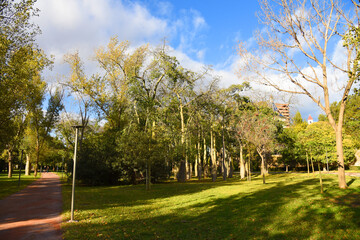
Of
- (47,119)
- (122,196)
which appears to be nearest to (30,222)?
(122,196)

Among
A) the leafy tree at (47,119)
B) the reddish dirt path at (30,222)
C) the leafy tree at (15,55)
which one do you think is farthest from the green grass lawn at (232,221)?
the leafy tree at (47,119)

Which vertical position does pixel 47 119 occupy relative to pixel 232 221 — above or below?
above

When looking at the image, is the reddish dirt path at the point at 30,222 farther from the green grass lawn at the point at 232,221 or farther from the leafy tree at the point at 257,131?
the leafy tree at the point at 257,131

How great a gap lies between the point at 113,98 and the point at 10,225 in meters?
22.7

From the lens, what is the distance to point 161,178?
28359 millimetres

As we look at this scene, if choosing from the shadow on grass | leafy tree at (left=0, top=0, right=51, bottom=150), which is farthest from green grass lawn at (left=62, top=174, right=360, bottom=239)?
leafy tree at (left=0, top=0, right=51, bottom=150)

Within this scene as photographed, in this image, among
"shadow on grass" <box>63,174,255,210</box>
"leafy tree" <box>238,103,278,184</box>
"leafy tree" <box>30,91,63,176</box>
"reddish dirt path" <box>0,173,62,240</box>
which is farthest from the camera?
"leafy tree" <box>30,91,63,176</box>

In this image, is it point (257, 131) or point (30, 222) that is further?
point (257, 131)

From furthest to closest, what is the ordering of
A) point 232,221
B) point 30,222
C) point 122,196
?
point 122,196
point 30,222
point 232,221

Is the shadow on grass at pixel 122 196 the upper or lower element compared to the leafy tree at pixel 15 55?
lower

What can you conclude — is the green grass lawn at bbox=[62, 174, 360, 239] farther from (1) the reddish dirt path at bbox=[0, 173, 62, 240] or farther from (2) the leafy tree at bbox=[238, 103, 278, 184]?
(2) the leafy tree at bbox=[238, 103, 278, 184]

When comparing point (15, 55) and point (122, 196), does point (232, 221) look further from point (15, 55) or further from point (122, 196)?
point (15, 55)

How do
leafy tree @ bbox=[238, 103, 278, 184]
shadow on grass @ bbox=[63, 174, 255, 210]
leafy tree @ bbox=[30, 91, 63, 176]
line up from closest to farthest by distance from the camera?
shadow on grass @ bbox=[63, 174, 255, 210] → leafy tree @ bbox=[238, 103, 278, 184] → leafy tree @ bbox=[30, 91, 63, 176]

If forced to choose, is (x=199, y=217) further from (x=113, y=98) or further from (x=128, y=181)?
(x=113, y=98)
